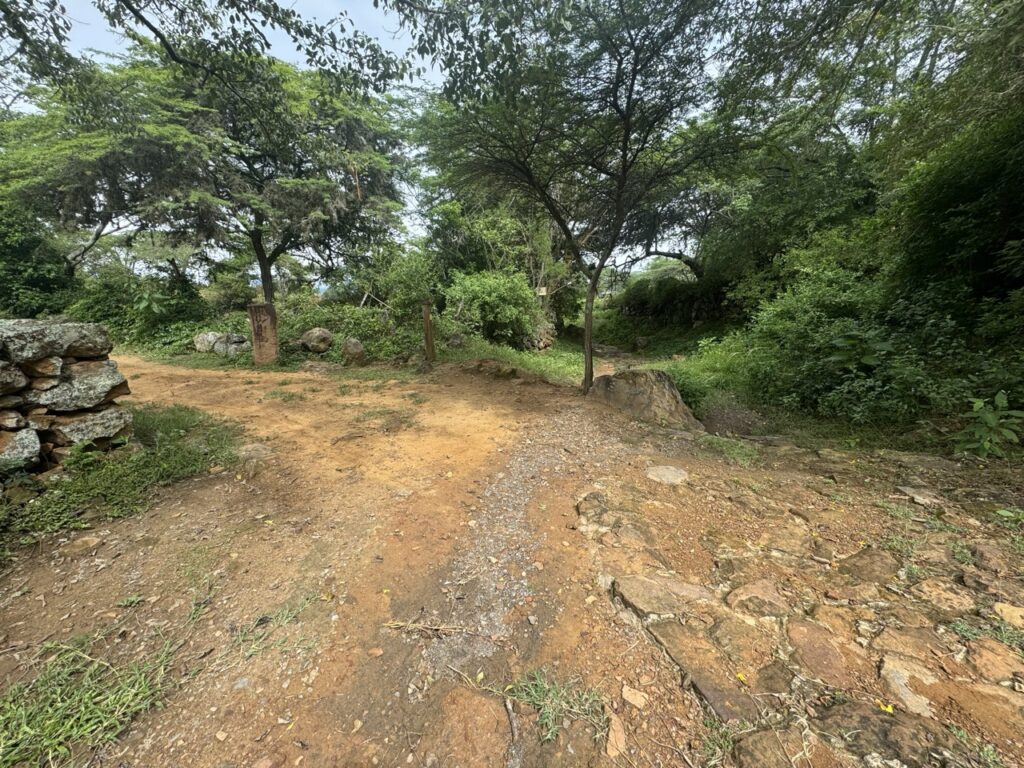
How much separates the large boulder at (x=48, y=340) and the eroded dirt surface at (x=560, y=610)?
1.50 m

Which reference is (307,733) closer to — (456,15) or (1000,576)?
(1000,576)

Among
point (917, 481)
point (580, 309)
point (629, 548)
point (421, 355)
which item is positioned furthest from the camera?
point (580, 309)

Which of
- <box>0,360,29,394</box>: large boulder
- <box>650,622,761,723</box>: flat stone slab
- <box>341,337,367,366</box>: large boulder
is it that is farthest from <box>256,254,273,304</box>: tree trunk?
<box>650,622,761,723</box>: flat stone slab

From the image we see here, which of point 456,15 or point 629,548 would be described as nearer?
point 629,548

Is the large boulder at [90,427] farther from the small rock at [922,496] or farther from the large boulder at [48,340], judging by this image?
the small rock at [922,496]

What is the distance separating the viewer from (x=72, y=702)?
1427 millimetres

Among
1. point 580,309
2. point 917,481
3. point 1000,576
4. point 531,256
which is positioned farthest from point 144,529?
point 580,309

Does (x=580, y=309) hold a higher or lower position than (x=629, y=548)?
higher

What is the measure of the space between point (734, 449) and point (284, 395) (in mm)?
6092

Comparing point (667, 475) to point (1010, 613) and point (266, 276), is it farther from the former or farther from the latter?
point (266, 276)

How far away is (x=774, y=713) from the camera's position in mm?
1419

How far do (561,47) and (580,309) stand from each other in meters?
12.8

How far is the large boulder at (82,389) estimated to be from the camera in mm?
3016

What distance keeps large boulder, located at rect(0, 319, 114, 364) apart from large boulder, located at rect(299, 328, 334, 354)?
5.94 metres
